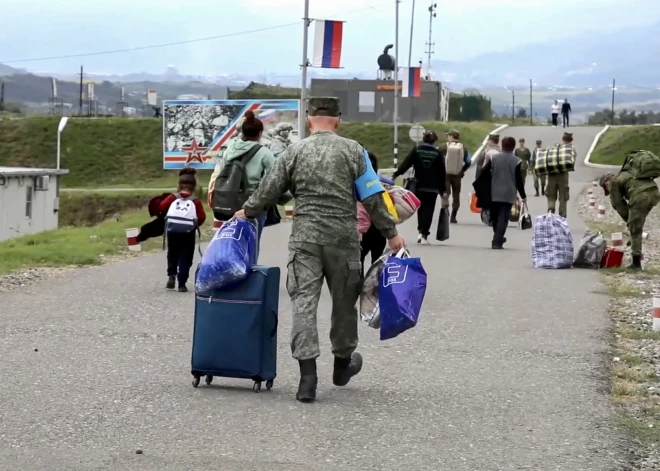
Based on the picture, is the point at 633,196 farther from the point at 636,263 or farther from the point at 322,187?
the point at 322,187

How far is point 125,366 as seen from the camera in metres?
8.88

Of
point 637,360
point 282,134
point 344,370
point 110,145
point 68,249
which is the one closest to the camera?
point 344,370

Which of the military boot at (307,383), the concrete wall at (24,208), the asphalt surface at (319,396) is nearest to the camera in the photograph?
the asphalt surface at (319,396)

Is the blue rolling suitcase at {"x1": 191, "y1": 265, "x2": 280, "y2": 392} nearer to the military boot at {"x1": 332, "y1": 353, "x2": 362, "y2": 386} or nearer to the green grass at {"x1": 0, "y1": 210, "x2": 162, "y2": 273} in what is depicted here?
the military boot at {"x1": 332, "y1": 353, "x2": 362, "y2": 386}

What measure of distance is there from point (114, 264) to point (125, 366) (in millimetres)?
8283

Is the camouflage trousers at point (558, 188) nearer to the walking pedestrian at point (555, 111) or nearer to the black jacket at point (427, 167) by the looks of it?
the black jacket at point (427, 167)

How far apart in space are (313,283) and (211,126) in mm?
37790

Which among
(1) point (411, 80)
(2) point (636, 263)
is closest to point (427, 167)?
Result: (2) point (636, 263)

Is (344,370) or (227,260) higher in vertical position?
(227,260)

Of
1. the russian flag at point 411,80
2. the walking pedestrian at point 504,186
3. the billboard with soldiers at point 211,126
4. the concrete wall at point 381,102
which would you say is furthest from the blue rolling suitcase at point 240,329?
the concrete wall at point 381,102

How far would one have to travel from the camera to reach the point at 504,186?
19.9m

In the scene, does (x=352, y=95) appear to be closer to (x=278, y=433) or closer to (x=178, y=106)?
(x=178, y=106)

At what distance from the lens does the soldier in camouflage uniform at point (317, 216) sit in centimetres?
774

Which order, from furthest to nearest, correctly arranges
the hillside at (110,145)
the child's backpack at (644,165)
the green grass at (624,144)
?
the hillside at (110,145) < the green grass at (624,144) < the child's backpack at (644,165)
